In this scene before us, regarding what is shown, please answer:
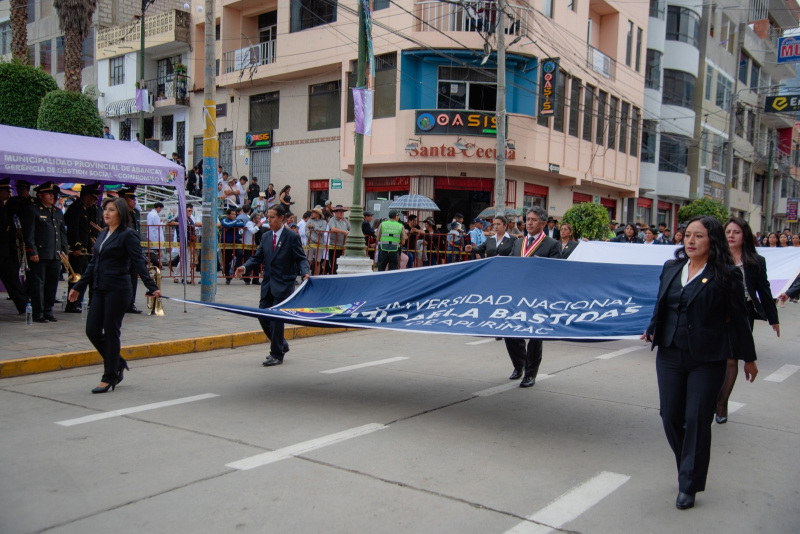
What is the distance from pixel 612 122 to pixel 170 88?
2080 cm

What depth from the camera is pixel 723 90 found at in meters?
42.7

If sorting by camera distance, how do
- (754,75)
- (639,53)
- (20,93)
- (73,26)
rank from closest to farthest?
(20,93), (73,26), (639,53), (754,75)

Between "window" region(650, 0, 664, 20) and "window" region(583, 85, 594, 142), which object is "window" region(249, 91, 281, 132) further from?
"window" region(650, 0, 664, 20)

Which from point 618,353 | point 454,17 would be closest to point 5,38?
point 454,17

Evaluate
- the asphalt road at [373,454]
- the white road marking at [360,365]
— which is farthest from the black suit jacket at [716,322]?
the white road marking at [360,365]

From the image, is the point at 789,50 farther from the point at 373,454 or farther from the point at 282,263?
the point at 373,454

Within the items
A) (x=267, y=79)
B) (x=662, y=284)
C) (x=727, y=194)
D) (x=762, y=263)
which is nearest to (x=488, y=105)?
(x=267, y=79)

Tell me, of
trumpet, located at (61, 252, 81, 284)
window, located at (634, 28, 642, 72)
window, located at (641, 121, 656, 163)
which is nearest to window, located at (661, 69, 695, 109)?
window, located at (641, 121, 656, 163)

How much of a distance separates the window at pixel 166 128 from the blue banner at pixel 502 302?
94.5 ft

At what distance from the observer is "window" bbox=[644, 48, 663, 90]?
35.5 m

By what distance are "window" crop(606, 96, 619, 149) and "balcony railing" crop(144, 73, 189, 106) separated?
19726 millimetres

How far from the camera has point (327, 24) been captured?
2592 centimetres

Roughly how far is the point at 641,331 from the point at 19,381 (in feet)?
21.0

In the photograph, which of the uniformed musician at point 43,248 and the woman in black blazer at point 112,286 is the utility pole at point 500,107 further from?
the woman in black blazer at point 112,286
